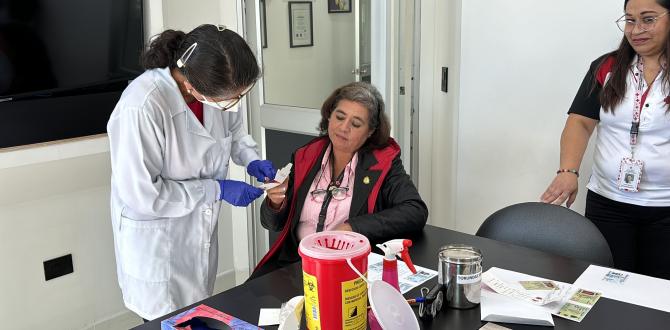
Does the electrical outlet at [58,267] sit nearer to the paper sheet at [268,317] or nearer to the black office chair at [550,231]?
the paper sheet at [268,317]

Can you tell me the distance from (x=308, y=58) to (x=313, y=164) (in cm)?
115

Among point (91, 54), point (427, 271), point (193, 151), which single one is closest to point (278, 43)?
point (91, 54)

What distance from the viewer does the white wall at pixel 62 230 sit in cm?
226

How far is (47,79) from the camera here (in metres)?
2.23

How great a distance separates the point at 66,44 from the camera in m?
2.26

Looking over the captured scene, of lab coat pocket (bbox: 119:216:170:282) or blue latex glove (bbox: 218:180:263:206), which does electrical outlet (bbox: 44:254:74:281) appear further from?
blue latex glove (bbox: 218:180:263:206)

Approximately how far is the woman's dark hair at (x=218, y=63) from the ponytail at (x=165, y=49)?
3.2 inches

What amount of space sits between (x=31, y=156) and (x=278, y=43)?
134cm

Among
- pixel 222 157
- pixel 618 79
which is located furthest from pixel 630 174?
pixel 222 157

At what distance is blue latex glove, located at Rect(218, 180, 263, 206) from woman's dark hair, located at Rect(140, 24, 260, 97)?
1.19 feet

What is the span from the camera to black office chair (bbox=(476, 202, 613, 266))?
1.81 meters

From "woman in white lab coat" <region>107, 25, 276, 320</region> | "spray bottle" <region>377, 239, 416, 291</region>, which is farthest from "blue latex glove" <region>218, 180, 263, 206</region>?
"spray bottle" <region>377, 239, 416, 291</region>

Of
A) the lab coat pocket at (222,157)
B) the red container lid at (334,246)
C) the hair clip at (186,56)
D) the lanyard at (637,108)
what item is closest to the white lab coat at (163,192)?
the lab coat pocket at (222,157)

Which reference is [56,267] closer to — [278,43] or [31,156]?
[31,156]
